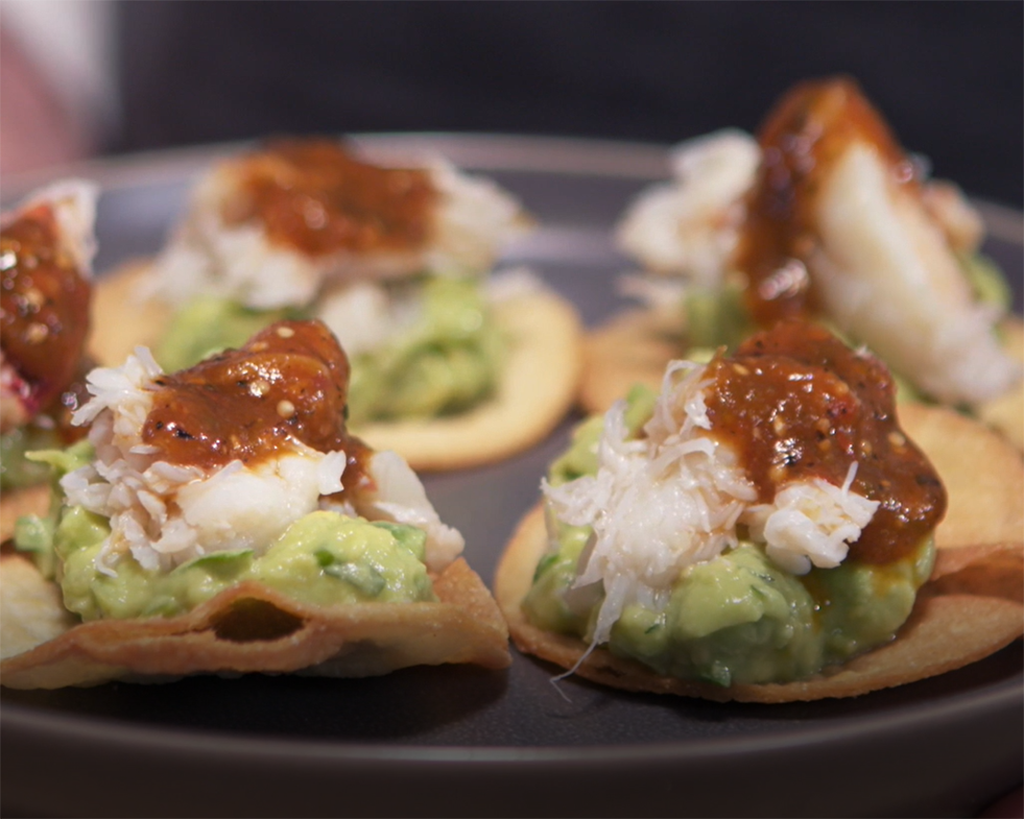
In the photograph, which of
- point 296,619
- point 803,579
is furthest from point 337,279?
point 803,579

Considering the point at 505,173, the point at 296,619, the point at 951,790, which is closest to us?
the point at 951,790

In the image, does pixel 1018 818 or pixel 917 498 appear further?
pixel 917 498

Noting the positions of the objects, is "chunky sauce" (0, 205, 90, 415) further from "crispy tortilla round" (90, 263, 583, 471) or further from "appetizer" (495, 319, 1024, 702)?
"appetizer" (495, 319, 1024, 702)

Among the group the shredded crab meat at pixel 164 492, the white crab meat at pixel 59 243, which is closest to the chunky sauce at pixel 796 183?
the shredded crab meat at pixel 164 492

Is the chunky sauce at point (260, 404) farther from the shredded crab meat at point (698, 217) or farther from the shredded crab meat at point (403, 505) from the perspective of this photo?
the shredded crab meat at point (698, 217)

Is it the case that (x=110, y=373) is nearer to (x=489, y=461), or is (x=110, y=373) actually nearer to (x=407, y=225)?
(x=489, y=461)

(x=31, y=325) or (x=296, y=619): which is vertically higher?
(x=31, y=325)

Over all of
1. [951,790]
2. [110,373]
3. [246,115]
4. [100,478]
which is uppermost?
[110,373]

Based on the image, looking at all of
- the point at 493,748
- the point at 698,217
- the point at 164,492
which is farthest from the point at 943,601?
the point at 698,217

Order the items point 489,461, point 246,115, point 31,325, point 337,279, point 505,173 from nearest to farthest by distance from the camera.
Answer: point 31,325
point 489,461
point 337,279
point 505,173
point 246,115
